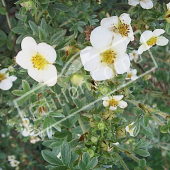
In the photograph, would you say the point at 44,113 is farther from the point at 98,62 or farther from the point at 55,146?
the point at 98,62

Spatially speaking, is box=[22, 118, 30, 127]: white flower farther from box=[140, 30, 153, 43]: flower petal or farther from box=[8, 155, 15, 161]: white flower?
box=[140, 30, 153, 43]: flower petal

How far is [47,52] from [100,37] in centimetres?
15

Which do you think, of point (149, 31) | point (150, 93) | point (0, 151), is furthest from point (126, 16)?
point (0, 151)

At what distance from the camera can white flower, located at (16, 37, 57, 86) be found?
0.78 meters

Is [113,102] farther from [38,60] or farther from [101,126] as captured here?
[38,60]

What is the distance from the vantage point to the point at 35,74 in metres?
0.82

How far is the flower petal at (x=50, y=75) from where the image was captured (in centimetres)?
79

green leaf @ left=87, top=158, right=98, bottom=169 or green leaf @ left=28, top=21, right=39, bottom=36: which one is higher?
green leaf @ left=28, top=21, right=39, bottom=36

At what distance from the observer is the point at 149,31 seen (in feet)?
2.98

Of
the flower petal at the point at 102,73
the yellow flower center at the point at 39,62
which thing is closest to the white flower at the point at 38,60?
the yellow flower center at the point at 39,62

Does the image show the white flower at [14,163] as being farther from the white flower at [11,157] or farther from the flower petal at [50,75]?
the flower petal at [50,75]

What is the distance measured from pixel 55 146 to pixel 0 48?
570 millimetres

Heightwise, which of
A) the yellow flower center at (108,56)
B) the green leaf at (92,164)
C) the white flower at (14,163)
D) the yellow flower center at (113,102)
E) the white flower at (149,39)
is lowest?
the white flower at (14,163)

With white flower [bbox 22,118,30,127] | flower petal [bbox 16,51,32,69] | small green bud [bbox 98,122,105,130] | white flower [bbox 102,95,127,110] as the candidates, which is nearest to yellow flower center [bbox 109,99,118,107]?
white flower [bbox 102,95,127,110]
